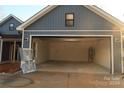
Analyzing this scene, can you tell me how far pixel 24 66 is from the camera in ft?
35.7

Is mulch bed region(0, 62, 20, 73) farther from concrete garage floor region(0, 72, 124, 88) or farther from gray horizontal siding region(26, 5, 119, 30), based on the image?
concrete garage floor region(0, 72, 124, 88)

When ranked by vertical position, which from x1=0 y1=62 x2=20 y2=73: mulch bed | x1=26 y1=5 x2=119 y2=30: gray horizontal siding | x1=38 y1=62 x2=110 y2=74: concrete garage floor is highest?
x1=26 y1=5 x2=119 y2=30: gray horizontal siding

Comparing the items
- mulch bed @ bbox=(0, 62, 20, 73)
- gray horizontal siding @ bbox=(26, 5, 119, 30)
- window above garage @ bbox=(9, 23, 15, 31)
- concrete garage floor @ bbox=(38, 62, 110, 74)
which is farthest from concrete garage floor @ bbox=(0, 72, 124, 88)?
window above garage @ bbox=(9, 23, 15, 31)

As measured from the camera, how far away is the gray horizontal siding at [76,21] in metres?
11.6

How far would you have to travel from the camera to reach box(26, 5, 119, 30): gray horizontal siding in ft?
37.9

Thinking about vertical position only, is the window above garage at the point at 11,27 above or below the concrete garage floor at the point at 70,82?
above

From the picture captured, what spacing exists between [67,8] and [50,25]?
5.13 feet

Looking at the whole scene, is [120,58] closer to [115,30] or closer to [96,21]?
[115,30]

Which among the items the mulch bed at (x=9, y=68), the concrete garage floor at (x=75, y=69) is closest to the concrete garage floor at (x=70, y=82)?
the concrete garage floor at (x=75, y=69)

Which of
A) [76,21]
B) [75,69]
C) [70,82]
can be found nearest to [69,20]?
[76,21]

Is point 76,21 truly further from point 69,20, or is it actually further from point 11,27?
point 11,27

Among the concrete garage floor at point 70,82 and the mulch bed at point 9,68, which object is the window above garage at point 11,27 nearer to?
the mulch bed at point 9,68
